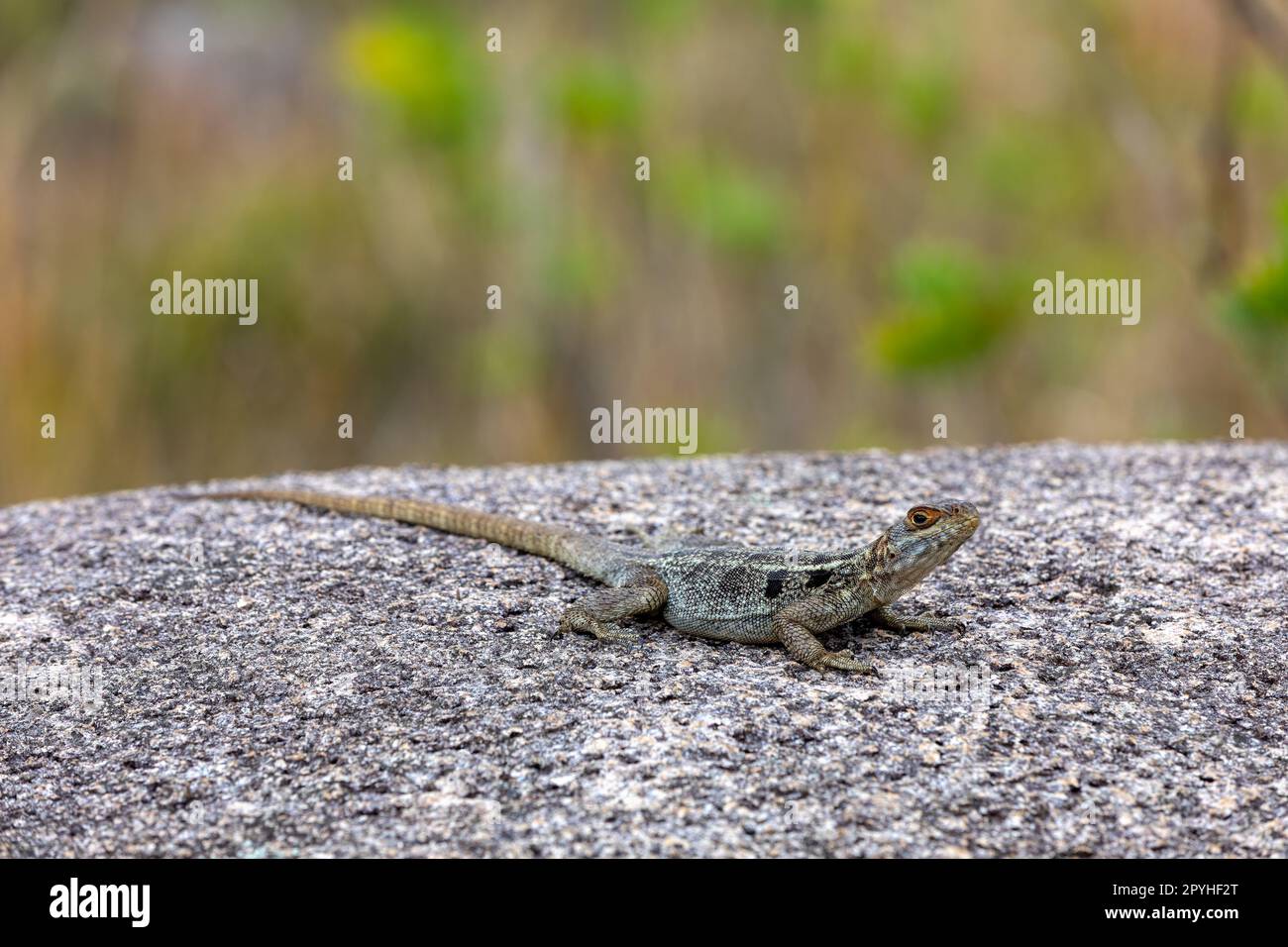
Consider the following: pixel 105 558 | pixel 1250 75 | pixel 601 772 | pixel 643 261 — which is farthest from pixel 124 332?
pixel 1250 75

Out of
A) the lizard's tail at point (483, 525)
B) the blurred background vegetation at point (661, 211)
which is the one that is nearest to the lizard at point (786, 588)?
the lizard's tail at point (483, 525)

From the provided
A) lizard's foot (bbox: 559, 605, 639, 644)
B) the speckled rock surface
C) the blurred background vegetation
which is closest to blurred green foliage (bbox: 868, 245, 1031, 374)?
the blurred background vegetation

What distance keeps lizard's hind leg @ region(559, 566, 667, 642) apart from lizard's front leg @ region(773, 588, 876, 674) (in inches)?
14.1

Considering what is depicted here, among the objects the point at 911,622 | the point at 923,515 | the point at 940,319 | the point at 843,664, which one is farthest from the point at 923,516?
the point at 940,319

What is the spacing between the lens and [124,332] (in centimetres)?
832

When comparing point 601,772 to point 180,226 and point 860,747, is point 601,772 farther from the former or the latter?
A: point 180,226

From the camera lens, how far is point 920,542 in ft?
11.9

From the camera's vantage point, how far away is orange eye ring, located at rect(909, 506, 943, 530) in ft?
11.8

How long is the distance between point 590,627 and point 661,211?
6657 millimetres

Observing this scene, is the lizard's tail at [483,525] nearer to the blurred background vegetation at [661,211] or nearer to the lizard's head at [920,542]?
the lizard's head at [920,542]

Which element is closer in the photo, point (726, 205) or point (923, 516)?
point (923, 516)

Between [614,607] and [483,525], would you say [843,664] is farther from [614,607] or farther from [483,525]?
[483,525]

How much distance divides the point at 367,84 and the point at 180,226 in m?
1.60

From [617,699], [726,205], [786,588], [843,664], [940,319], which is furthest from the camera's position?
[726,205]
